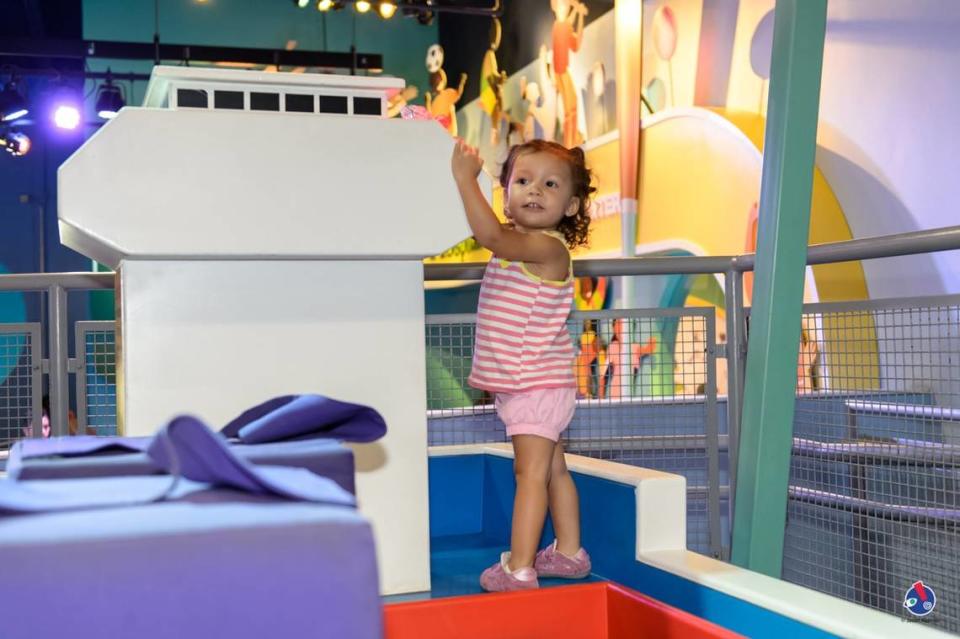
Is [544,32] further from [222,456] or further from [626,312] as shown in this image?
[222,456]

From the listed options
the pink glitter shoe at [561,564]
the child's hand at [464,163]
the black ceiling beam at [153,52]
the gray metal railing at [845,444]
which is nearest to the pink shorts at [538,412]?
the pink glitter shoe at [561,564]

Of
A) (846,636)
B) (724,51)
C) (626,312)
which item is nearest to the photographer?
(846,636)

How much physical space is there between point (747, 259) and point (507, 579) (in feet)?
4.22

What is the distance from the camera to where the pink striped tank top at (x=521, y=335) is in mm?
1553

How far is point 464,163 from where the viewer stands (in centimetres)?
124

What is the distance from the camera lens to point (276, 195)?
3.80 feet

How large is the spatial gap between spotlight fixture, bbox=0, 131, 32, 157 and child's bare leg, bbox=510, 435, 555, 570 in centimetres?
866

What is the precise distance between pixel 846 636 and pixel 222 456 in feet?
2.22

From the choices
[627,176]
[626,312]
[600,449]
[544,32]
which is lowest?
[600,449]

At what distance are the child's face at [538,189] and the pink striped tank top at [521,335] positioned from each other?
9cm

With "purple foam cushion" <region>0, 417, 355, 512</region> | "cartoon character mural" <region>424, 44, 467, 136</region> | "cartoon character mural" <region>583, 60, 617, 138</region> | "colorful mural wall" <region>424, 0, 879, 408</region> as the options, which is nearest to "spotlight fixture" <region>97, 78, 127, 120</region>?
"cartoon character mural" <region>424, 44, 467, 136</region>

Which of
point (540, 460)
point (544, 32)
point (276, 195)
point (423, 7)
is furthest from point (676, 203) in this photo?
point (276, 195)

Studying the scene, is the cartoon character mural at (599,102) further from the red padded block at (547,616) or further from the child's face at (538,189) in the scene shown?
the red padded block at (547,616)

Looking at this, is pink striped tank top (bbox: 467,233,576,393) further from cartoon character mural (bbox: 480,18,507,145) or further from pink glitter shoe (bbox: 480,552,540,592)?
cartoon character mural (bbox: 480,18,507,145)
